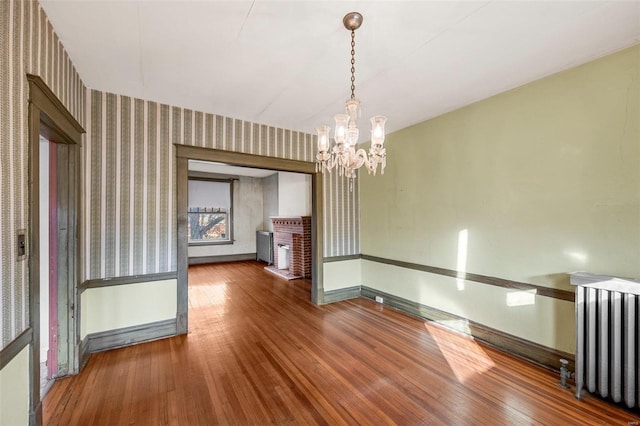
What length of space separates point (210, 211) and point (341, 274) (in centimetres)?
Answer: 542

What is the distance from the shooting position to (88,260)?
108 inches

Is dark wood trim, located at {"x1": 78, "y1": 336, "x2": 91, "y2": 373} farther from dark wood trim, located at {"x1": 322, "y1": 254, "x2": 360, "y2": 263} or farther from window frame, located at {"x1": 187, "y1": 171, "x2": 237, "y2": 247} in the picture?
window frame, located at {"x1": 187, "y1": 171, "x2": 237, "y2": 247}

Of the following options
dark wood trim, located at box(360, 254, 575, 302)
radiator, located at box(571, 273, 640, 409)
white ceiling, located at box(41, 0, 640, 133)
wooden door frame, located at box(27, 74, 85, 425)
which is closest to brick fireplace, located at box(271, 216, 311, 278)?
dark wood trim, located at box(360, 254, 575, 302)

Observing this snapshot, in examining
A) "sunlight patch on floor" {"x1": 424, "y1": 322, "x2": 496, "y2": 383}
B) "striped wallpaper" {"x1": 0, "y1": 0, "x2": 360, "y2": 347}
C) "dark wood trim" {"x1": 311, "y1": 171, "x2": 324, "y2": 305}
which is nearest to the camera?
"striped wallpaper" {"x1": 0, "y1": 0, "x2": 360, "y2": 347}

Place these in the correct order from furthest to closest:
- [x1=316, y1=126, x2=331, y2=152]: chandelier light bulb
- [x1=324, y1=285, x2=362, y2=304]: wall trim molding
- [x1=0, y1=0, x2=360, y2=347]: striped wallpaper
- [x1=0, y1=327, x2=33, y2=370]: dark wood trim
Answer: [x1=324, y1=285, x2=362, y2=304]: wall trim molding < [x1=316, y1=126, x2=331, y2=152]: chandelier light bulb < [x1=0, y1=0, x2=360, y2=347]: striped wallpaper < [x1=0, y1=327, x2=33, y2=370]: dark wood trim

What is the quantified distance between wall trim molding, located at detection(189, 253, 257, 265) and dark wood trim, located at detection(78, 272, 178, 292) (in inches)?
199

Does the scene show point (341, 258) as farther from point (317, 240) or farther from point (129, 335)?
point (129, 335)

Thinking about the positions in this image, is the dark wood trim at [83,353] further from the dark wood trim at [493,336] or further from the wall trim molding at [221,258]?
the wall trim molding at [221,258]

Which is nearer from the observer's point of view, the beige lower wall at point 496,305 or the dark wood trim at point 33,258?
the dark wood trim at point 33,258

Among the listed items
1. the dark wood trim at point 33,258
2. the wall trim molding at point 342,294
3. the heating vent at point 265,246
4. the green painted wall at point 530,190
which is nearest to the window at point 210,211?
the heating vent at point 265,246

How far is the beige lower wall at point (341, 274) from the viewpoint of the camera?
436cm

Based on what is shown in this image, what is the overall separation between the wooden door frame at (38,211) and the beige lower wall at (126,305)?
0.98 ft

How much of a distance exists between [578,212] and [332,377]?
265 centimetres

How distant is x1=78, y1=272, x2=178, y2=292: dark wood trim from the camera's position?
271cm
